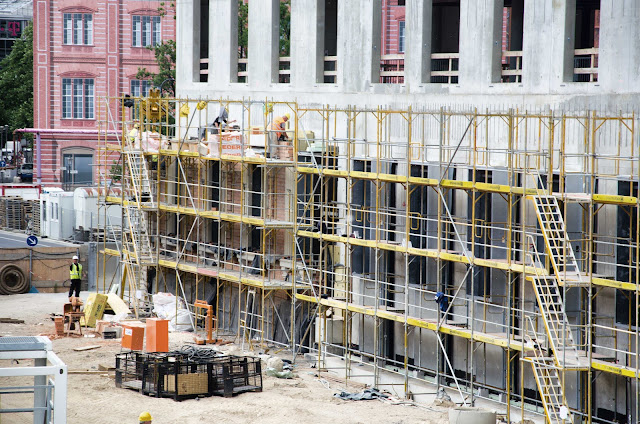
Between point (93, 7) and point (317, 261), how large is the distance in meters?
40.3

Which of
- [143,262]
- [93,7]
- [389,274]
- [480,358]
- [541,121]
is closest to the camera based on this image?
[541,121]

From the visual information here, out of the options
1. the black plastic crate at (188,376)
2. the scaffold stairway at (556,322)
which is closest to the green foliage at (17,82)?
the black plastic crate at (188,376)

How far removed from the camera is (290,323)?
3475cm

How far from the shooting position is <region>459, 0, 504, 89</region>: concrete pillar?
2902 centimetres

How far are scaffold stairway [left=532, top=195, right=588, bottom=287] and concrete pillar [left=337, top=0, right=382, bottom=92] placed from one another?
8277mm

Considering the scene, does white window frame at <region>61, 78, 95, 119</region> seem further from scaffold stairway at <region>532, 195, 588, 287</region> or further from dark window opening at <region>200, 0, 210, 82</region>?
scaffold stairway at <region>532, 195, 588, 287</region>

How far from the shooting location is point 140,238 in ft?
130

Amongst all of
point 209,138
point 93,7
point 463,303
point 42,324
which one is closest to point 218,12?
point 209,138


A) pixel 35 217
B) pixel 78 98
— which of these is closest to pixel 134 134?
pixel 35 217

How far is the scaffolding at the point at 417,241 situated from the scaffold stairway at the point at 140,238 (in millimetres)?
71

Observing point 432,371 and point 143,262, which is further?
point 143,262

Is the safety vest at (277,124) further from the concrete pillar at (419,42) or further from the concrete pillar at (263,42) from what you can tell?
the concrete pillar at (419,42)

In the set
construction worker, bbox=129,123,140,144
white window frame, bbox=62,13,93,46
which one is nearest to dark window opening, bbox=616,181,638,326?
construction worker, bbox=129,123,140,144

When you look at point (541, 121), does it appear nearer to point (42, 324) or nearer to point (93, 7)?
point (42, 324)
